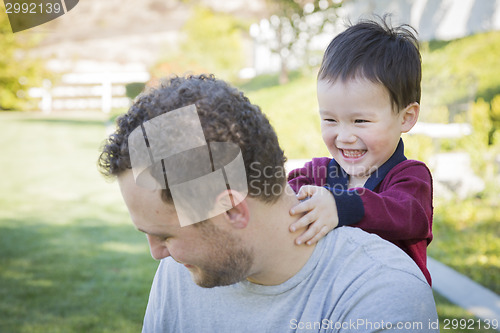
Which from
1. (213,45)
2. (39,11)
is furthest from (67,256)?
(213,45)

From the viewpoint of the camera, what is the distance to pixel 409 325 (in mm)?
1223

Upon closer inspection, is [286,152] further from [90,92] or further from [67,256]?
[90,92]

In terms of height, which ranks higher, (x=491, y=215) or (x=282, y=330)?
(x=282, y=330)

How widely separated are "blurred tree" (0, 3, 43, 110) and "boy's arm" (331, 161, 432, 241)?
21485 mm

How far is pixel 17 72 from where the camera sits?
2350cm

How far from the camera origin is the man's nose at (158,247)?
1.34m

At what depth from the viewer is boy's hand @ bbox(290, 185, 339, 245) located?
1.38 meters

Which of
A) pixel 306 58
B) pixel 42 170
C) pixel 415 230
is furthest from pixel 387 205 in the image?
pixel 306 58

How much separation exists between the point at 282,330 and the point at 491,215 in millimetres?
5279

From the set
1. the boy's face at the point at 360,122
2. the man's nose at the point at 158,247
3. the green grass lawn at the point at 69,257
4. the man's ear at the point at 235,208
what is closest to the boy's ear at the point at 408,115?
the boy's face at the point at 360,122

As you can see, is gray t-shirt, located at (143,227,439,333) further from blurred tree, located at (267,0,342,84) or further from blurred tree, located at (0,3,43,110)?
blurred tree, located at (0,3,43,110)

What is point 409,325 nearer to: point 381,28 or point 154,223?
point 154,223

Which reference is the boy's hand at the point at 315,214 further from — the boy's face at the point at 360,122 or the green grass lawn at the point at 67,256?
the green grass lawn at the point at 67,256

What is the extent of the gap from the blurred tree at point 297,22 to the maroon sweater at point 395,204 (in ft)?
45.8
